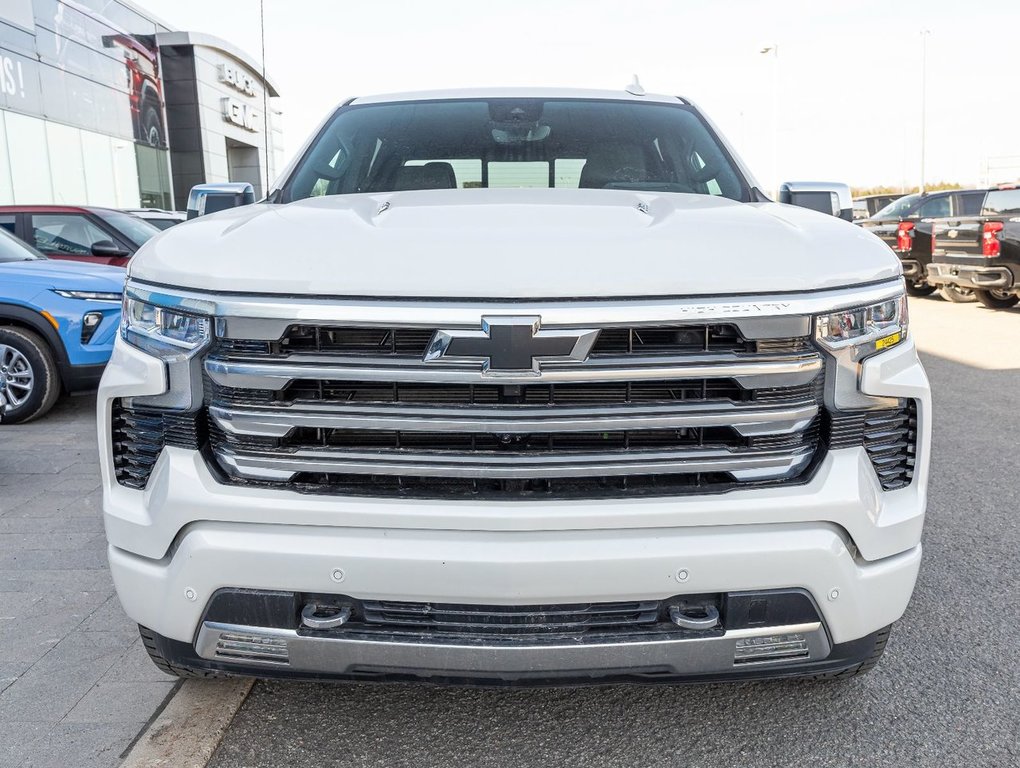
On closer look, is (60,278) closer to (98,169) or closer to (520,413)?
(520,413)

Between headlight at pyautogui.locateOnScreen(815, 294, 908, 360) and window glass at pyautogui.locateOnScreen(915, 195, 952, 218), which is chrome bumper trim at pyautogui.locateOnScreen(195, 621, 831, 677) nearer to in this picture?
headlight at pyautogui.locateOnScreen(815, 294, 908, 360)

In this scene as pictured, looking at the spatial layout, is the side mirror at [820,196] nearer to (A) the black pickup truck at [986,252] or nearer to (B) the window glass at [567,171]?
(B) the window glass at [567,171]

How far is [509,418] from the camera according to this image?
1994 mm

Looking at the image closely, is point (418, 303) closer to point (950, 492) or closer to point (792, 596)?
point (792, 596)

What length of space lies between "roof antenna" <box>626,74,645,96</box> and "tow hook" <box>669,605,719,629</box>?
261 centimetres

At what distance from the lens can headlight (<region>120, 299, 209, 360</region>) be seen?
6.77 ft

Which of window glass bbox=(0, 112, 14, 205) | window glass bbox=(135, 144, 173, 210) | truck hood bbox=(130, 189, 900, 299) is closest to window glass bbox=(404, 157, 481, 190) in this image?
truck hood bbox=(130, 189, 900, 299)

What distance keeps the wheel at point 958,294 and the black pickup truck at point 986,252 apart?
0.17 m

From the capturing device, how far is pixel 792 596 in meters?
2.02

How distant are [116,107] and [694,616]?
3065 centimetres

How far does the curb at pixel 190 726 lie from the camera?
236 cm

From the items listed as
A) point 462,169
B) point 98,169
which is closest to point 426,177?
point 462,169

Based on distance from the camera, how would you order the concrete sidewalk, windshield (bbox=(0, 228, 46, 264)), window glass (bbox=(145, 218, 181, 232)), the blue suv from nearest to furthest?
the concrete sidewalk → the blue suv → windshield (bbox=(0, 228, 46, 264)) → window glass (bbox=(145, 218, 181, 232))

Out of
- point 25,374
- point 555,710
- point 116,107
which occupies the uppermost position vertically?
point 116,107
